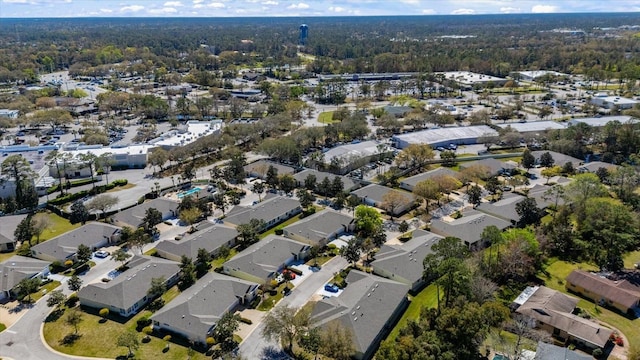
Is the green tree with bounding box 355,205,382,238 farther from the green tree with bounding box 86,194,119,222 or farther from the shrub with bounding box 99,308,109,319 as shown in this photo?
the green tree with bounding box 86,194,119,222

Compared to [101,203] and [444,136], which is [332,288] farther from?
[444,136]

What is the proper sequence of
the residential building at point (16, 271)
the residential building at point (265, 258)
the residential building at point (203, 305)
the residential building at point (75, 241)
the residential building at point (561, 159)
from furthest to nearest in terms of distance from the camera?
the residential building at point (561, 159), the residential building at point (75, 241), the residential building at point (265, 258), the residential building at point (16, 271), the residential building at point (203, 305)

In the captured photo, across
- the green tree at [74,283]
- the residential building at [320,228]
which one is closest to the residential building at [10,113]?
the green tree at [74,283]

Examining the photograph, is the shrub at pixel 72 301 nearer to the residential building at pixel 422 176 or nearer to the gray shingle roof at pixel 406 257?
the gray shingle roof at pixel 406 257

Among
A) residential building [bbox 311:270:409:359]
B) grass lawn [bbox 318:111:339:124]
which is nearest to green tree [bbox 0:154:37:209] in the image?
residential building [bbox 311:270:409:359]

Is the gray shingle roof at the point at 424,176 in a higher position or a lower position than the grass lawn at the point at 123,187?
higher

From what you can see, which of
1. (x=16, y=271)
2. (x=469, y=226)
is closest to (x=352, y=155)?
(x=469, y=226)
